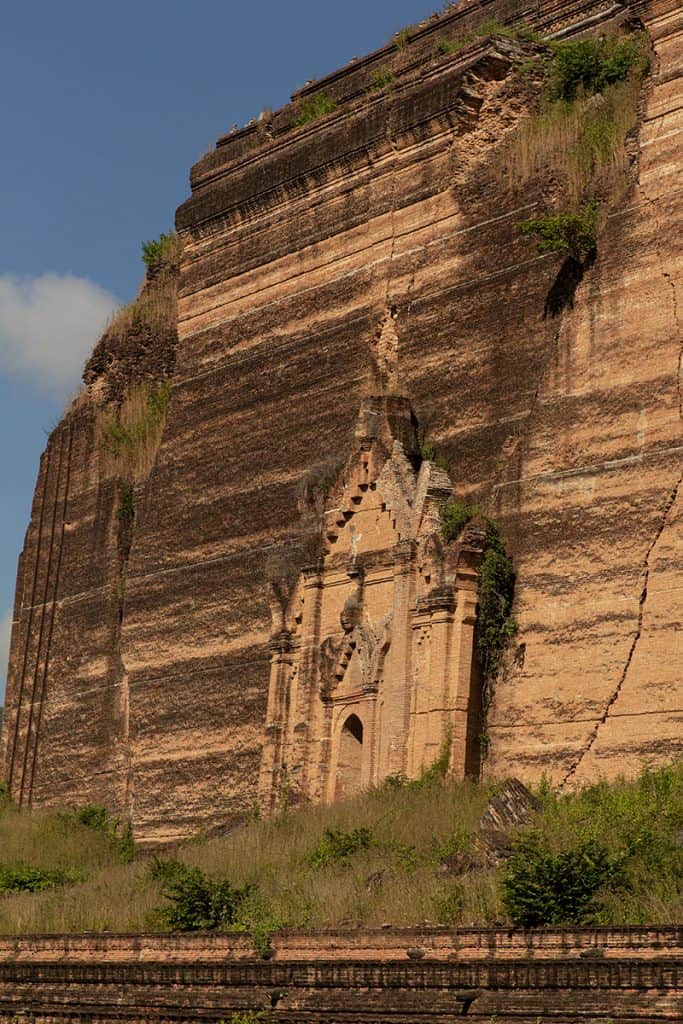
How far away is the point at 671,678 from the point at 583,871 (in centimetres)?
488

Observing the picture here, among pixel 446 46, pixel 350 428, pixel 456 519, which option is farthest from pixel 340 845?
pixel 446 46

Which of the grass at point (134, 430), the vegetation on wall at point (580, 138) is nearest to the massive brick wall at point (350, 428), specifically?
the vegetation on wall at point (580, 138)

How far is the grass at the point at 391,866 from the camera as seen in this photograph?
15828mm

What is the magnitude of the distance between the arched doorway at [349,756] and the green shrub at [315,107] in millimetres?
9834

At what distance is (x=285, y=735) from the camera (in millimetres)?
24516

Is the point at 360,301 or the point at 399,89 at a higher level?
the point at 399,89

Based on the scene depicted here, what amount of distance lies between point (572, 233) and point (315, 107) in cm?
855

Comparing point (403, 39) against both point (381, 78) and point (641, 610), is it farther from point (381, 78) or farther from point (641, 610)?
point (641, 610)

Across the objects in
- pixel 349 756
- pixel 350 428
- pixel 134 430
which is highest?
pixel 134 430

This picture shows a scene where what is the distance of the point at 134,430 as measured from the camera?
3083 cm

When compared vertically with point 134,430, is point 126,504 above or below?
below

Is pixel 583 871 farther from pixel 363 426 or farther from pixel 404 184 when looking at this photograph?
pixel 404 184

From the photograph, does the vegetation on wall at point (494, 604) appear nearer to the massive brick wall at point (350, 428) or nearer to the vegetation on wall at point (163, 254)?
the massive brick wall at point (350, 428)

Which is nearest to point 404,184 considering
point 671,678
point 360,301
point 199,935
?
point 360,301
